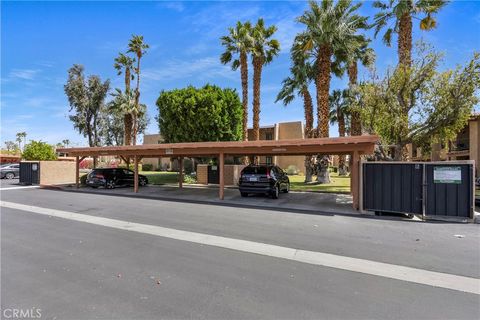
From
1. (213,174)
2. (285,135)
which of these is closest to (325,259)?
(213,174)

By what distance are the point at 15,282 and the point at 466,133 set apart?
36433mm

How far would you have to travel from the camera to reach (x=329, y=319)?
12.0 ft

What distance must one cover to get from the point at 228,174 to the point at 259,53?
976 cm

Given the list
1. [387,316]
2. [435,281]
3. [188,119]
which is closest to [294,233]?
[435,281]

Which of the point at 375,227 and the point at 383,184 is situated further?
the point at 383,184

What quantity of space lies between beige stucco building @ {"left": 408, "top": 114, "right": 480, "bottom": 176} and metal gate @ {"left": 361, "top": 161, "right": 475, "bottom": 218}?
38.3 feet

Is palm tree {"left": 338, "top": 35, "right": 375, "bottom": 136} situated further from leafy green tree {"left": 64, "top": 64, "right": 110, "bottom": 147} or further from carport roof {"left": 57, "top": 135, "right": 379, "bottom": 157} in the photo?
leafy green tree {"left": 64, "top": 64, "right": 110, "bottom": 147}

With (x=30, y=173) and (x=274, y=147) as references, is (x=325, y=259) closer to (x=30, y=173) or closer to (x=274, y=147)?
(x=274, y=147)

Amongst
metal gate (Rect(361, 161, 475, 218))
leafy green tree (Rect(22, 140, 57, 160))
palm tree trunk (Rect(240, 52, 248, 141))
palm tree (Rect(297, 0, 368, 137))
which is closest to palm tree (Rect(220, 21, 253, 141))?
palm tree trunk (Rect(240, 52, 248, 141))

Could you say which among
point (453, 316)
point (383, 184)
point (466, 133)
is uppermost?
point (466, 133)

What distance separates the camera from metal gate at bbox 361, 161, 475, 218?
32.2 ft

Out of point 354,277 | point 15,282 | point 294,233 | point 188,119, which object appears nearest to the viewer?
→ point 15,282

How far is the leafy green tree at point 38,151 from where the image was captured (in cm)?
2877

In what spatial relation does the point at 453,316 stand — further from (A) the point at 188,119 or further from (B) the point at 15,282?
(A) the point at 188,119
